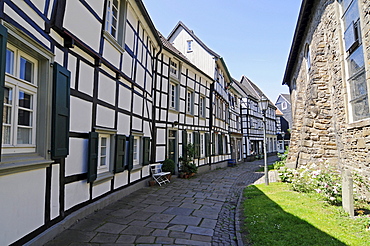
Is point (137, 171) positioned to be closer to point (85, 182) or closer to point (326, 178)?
point (85, 182)

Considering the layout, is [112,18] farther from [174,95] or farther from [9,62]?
[174,95]

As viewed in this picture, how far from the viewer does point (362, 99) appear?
6.04 m

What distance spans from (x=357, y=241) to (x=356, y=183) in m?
2.72

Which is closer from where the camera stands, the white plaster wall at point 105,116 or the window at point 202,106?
the white plaster wall at point 105,116

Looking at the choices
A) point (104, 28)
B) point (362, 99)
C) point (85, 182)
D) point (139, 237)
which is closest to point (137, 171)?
point (85, 182)

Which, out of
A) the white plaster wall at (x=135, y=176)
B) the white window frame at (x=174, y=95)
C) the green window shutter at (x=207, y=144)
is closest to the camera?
the white plaster wall at (x=135, y=176)

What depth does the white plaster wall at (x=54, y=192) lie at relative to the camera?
3.83 m

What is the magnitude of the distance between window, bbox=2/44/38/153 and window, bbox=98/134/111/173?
7.75 feet

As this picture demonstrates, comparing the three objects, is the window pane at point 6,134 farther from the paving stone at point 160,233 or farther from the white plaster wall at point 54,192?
the paving stone at point 160,233

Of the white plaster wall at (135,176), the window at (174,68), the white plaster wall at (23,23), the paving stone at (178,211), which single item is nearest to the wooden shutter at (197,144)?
the window at (174,68)

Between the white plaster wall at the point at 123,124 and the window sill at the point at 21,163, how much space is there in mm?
3205

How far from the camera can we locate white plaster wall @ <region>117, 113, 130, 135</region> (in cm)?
675

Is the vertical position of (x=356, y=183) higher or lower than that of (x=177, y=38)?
lower

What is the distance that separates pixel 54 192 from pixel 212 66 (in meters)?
13.9
